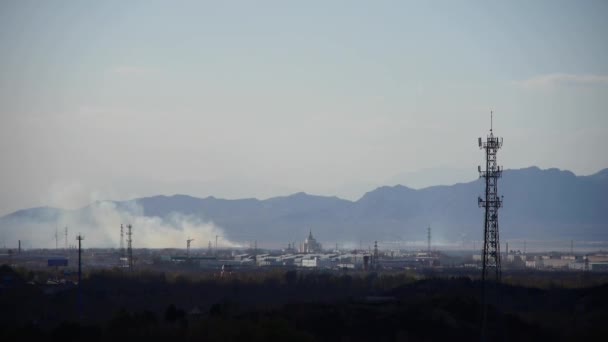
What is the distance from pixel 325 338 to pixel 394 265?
8112 centimetres

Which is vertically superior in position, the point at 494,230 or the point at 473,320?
the point at 494,230

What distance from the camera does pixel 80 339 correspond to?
4250cm

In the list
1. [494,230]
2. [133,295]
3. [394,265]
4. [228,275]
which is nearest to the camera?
[494,230]

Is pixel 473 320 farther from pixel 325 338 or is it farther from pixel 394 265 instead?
pixel 394 265

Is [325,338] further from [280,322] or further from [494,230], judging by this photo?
[494,230]

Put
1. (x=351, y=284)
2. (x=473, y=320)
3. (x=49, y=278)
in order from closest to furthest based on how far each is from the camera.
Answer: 1. (x=473, y=320)
2. (x=351, y=284)
3. (x=49, y=278)

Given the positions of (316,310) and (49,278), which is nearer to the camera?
(316,310)

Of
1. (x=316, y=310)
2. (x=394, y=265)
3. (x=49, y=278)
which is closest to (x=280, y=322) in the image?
(x=316, y=310)

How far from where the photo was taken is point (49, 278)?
84.4m

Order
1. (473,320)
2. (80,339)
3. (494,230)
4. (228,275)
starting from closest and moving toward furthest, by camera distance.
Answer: (494,230), (80,339), (473,320), (228,275)

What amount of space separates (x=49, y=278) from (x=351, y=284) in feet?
73.8

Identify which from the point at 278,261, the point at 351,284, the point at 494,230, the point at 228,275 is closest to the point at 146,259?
the point at 278,261

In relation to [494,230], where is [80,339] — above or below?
below

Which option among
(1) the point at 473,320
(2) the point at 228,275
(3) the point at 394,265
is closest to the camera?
(1) the point at 473,320
